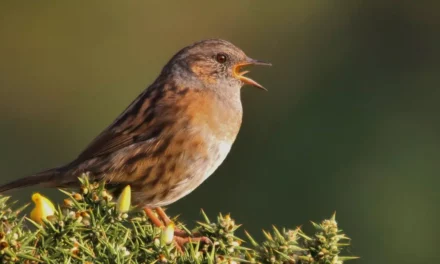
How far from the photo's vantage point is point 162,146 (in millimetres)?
5531

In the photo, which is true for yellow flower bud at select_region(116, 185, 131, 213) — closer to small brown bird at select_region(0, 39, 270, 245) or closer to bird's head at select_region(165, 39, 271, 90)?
small brown bird at select_region(0, 39, 270, 245)

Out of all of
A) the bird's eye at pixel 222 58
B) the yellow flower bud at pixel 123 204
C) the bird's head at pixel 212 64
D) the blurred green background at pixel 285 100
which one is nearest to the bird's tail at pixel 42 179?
the bird's head at pixel 212 64

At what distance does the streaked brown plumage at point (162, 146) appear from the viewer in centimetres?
543

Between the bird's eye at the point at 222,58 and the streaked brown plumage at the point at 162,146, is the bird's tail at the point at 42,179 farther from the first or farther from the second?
the bird's eye at the point at 222,58

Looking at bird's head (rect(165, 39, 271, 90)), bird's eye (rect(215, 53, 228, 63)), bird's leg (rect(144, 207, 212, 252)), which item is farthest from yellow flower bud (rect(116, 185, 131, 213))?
bird's eye (rect(215, 53, 228, 63))

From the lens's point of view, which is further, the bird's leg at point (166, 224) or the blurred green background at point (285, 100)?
the blurred green background at point (285, 100)

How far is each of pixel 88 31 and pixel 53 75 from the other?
2.01ft

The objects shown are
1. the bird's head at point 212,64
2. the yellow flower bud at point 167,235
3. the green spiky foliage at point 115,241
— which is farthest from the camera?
the bird's head at point 212,64

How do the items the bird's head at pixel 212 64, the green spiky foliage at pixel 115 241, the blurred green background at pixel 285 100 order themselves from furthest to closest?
the blurred green background at pixel 285 100 → the bird's head at pixel 212 64 → the green spiky foliage at pixel 115 241

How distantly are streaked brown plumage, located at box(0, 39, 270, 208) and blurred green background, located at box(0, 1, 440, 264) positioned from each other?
104 inches

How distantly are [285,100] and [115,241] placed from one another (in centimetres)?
821

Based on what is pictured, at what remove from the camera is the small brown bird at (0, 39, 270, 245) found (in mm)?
5426

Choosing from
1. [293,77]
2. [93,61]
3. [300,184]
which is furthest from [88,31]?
[300,184]

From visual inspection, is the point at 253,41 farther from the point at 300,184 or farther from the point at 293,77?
the point at 300,184
